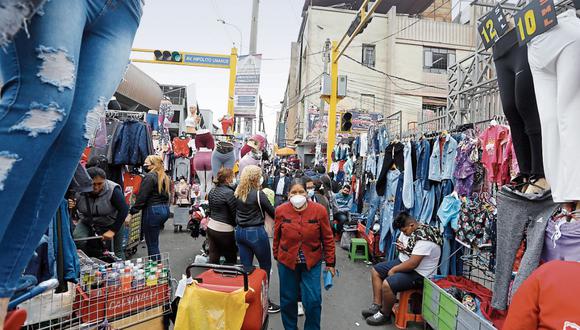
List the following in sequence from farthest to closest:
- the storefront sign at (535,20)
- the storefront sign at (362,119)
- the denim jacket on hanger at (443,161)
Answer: the storefront sign at (362,119)
the denim jacket on hanger at (443,161)
the storefront sign at (535,20)

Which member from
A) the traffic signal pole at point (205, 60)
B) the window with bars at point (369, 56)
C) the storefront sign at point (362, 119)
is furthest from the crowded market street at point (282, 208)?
the window with bars at point (369, 56)

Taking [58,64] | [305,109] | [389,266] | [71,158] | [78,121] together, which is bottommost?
[389,266]

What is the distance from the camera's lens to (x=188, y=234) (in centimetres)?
780

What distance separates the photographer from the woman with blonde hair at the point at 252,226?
4.32 meters

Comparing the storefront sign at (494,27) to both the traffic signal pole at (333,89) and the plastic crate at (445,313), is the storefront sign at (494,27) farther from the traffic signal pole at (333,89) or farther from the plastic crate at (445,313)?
the traffic signal pole at (333,89)

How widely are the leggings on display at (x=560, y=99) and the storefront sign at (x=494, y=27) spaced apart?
0.38 m

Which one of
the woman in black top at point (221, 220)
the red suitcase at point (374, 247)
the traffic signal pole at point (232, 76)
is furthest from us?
the traffic signal pole at point (232, 76)

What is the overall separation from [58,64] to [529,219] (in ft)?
7.96

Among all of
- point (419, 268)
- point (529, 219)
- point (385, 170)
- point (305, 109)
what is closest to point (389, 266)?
point (419, 268)

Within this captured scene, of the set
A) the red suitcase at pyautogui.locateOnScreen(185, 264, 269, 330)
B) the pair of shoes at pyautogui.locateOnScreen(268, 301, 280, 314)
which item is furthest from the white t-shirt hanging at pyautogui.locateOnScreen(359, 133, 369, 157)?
the red suitcase at pyautogui.locateOnScreen(185, 264, 269, 330)

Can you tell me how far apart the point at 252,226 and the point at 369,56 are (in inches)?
894

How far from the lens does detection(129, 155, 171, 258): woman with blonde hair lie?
499 centimetres

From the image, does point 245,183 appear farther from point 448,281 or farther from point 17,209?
point 17,209

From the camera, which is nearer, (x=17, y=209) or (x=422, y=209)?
(x=17, y=209)
